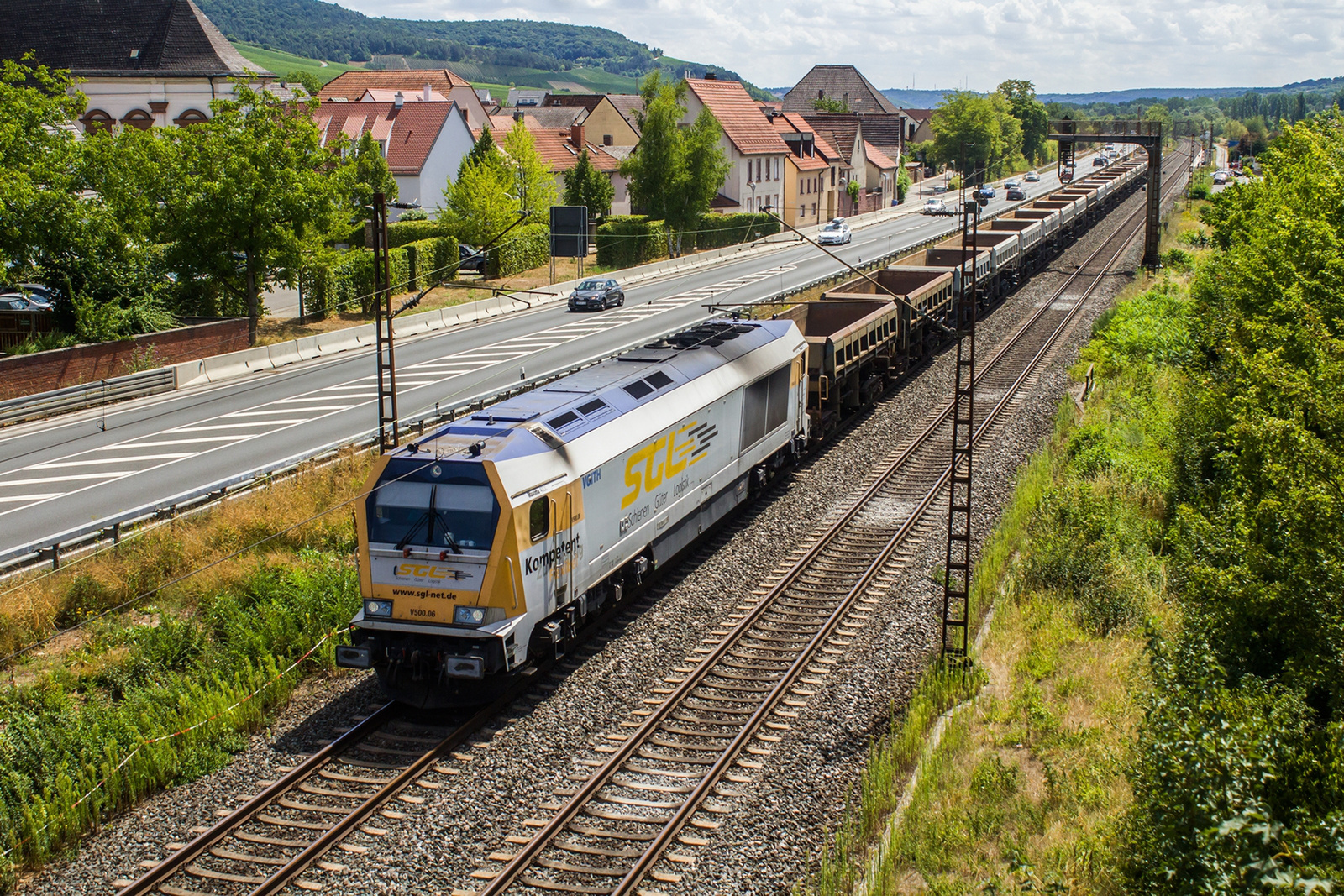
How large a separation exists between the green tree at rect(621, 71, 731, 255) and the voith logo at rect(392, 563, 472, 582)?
53591mm

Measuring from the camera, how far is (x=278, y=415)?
105 feet

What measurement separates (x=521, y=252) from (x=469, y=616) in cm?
4812

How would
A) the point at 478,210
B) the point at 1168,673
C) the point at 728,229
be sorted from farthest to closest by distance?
1. the point at 728,229
2. the point at 478,210
3. the point at 1168,673

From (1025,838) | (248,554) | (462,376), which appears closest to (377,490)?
(248,554)

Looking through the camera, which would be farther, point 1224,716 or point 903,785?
point 903,785

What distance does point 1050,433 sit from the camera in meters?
28.5

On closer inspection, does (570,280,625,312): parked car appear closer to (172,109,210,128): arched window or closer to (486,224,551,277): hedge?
(486,224,551,277): hedge

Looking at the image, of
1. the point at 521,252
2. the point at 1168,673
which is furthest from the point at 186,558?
the point at 521,252

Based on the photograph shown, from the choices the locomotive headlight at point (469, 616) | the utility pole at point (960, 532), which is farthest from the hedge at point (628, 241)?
the locomotive headlight at point (469, 616)

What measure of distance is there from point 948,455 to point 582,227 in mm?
23923

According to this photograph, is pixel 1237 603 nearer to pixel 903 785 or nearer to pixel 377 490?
pixel 903 785

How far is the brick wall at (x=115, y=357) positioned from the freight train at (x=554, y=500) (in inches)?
803

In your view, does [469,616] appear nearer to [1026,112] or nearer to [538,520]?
[538,520]

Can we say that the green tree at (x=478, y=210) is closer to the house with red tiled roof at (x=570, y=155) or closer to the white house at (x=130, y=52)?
the white house at (x=130, y=52)
